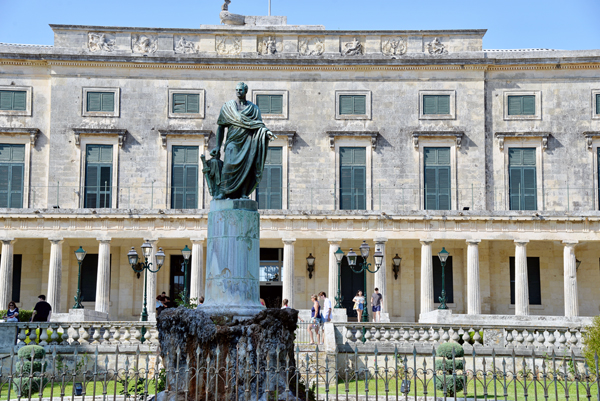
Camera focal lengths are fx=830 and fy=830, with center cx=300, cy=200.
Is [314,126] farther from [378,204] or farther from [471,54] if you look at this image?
[471,54]

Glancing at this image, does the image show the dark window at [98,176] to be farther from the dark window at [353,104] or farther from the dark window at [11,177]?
the dark window at [353,104]

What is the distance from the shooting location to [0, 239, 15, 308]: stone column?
109ft

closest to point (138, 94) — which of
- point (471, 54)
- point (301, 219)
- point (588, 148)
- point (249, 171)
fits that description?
point (301, 219)

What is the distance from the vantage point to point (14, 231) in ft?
110

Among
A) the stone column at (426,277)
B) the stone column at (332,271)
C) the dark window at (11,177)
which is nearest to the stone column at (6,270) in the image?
the dark window at (11,177)

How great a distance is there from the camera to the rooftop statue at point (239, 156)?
512 inches

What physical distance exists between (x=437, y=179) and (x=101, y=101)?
602 inches

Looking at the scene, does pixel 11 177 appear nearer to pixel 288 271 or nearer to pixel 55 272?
pixel 55 272

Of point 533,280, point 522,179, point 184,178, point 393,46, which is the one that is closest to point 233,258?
point 184,178

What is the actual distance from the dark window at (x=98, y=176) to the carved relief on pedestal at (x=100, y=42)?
4.58 metres

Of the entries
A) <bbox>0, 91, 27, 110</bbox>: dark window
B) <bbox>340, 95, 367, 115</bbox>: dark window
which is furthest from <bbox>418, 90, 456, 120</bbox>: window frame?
<bbox>0, 91, 27, 110</bbox>: dark window

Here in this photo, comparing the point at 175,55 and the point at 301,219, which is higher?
the point at 175,55

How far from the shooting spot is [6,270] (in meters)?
33.2

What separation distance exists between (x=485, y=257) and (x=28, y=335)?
21.3 m
